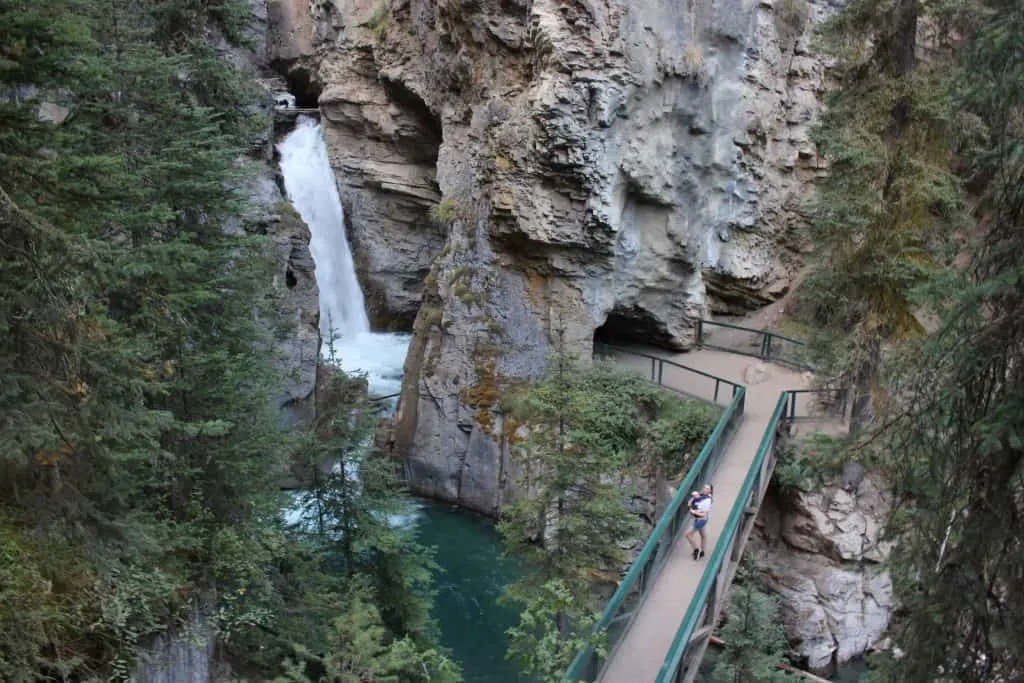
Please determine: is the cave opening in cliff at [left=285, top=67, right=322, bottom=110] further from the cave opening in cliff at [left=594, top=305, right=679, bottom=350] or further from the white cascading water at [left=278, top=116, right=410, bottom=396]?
the cave opening in cliff at [left=594, top=305, right=679, bottom=350]

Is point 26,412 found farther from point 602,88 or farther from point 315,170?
point 315,170

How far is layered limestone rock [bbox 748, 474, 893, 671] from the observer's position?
51.0 ft

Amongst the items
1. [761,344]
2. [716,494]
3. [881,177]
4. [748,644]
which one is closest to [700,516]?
[716,494]

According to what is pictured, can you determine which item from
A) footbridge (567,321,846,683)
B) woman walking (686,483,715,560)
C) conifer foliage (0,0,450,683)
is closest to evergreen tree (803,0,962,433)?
footbridge (567,321,846,683)

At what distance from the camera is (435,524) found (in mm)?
19938

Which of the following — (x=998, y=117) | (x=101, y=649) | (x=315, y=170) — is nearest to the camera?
(x=998, y=117)

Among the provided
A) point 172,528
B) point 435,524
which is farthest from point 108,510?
point 435,524

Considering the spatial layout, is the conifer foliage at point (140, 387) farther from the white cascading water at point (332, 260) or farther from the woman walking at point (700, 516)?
the white cascading water at point (332, 260)

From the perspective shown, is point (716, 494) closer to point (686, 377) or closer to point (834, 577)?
point (834, 577)

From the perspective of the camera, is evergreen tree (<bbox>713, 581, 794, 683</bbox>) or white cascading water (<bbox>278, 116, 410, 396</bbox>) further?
white cascading water (<bbox>278, 116, 410, 396</bbox>)

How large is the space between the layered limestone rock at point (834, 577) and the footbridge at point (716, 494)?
1.47 m

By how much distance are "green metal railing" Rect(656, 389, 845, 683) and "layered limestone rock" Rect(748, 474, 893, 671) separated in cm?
163

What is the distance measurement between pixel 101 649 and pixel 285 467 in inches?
182

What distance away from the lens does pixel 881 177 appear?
44.5ft
